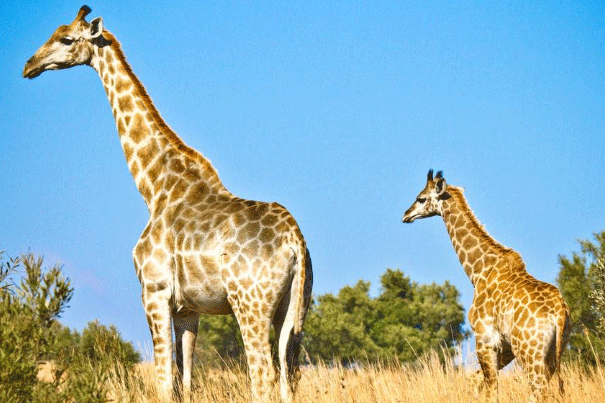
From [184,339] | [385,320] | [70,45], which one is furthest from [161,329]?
[385,320]

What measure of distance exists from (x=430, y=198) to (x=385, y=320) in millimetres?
24267

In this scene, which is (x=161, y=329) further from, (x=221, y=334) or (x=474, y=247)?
(x=221, y=334)

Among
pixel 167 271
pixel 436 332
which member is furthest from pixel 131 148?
pixel 436 332

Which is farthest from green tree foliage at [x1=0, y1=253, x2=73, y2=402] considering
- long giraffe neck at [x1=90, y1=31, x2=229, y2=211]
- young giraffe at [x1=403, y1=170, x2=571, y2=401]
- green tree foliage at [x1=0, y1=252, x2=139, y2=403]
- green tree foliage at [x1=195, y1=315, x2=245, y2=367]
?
green tree foliage at [x1=195, y1=315, x2=245, y2=367]

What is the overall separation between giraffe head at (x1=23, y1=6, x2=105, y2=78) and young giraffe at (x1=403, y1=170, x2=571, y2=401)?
23.7 ft

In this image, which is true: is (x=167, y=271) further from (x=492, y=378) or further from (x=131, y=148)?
(x=492, y=378)

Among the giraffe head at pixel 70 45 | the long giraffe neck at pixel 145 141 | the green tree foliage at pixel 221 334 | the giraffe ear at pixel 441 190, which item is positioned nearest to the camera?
the long giraffe neck at pixel 145 141

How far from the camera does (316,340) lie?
3634 cm

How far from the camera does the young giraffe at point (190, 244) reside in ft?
29.3

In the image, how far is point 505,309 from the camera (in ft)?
37.0

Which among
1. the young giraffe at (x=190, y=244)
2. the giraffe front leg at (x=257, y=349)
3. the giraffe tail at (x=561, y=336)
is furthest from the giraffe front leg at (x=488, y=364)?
the giraffe front leg at (x=257, y=349)

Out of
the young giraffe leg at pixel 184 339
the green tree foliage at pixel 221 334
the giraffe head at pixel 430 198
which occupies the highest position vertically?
the green tree foliage at pixel 221 334

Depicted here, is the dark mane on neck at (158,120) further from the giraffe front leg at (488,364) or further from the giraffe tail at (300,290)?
the giraffe front leg at (488,364)

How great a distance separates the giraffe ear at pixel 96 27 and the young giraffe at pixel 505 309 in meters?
7.18
